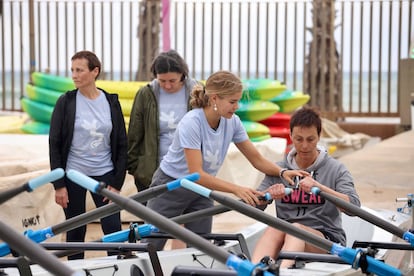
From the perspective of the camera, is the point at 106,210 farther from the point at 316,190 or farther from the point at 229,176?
the point at 229,176

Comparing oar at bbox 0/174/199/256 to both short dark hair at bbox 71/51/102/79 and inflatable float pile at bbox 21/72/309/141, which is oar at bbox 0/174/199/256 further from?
inflatable float pile at bbox 21/72/309/141

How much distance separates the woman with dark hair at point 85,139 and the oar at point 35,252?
243 centimetres

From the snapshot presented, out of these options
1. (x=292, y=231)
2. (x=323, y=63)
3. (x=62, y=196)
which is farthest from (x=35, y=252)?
(x=323, y=63)

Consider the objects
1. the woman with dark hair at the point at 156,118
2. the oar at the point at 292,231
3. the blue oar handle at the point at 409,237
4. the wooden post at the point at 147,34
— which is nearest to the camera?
the oar at the point at 292,231

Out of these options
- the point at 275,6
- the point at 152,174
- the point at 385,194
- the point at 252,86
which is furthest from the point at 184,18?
the point at 152,174

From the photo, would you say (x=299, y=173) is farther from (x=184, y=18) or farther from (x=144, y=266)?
(x=184, y=18)

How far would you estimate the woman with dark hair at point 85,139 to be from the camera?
5.30 m

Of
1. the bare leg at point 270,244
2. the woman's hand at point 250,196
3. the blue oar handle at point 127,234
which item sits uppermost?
the woman's hand at point 250,196

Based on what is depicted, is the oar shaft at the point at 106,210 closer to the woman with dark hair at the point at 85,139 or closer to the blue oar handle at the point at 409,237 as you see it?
the blue oar handle at the point at 409,237

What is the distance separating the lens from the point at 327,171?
4.77m

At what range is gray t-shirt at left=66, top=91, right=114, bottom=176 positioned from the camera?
535 centimetres

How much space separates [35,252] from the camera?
2.69 m

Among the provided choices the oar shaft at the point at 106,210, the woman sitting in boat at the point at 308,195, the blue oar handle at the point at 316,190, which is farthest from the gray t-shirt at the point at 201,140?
the oar shaft at the point at 106,210

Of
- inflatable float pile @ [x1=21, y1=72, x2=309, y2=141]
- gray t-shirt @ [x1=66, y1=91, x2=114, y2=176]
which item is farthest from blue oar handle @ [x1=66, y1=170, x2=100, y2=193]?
inflatable float pile @ [x1=21, y1=72, x2=309, y2=141]
